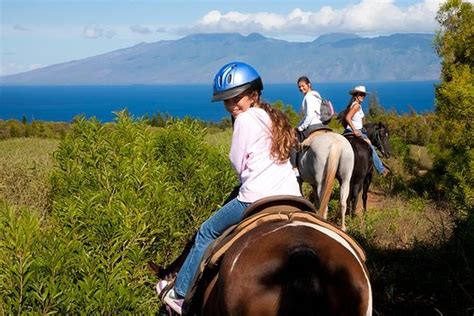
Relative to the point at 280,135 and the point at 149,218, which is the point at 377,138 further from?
the point at 280,135

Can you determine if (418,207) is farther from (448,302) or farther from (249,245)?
(249,245)

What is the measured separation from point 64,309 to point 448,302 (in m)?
Answer: 4.08

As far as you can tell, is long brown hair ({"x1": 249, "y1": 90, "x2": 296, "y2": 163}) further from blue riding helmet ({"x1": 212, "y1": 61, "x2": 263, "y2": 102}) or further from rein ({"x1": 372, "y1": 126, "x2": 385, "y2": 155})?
rein ({"x1": 372, "y1": 126, "x2": 385, "y2": 155})

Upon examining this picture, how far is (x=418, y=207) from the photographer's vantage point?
39.0 ft

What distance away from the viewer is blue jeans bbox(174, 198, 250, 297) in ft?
15.3

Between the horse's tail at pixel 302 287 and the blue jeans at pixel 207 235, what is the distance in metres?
1.07

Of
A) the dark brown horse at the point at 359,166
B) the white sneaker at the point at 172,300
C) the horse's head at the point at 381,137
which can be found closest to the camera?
the white sneaker at the point at 172,300

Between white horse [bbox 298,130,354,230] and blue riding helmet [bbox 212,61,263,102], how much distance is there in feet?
20.0

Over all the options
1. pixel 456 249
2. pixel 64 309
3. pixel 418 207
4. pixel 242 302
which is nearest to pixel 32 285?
pixel 64 309

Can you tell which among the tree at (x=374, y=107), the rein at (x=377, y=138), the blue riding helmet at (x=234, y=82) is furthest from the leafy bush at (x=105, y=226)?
the tree at (x=374, y=107)

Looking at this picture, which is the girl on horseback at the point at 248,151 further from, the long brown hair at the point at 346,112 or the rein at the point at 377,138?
the rein at the point at 377,138

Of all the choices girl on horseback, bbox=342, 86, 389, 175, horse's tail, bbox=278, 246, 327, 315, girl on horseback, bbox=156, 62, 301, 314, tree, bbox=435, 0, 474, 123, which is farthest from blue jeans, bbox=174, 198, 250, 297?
girl on horseback, bbox=342, 86, 389, 175

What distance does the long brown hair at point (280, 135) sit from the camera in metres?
4.55

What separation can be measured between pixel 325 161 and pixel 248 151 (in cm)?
638
